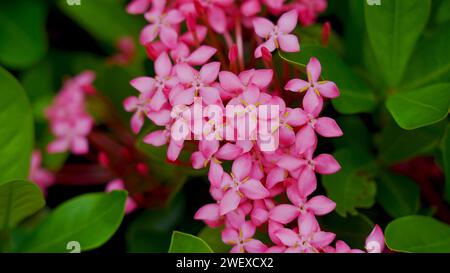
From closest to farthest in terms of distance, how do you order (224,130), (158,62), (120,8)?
(224,130) → (158,62) → (120,8)

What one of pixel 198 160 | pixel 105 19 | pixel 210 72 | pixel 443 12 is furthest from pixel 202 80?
pixel 105 19

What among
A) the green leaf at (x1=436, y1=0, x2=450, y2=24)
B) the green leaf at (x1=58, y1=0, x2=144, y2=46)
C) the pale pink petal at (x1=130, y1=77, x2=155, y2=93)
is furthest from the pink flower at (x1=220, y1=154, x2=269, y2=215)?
the green leaf at (x1=58, y1=0, x2=144, y2=46)

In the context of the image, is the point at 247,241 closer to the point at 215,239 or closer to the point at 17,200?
the point at 215,239

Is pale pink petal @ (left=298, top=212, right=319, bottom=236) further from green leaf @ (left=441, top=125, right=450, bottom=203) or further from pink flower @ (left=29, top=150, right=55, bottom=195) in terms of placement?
pink flower @ (left=29, top=150, right=55, bottom=195)

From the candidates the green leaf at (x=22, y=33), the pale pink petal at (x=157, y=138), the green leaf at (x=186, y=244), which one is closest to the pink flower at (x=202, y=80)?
the pale pink petal at (x=157, y=138)

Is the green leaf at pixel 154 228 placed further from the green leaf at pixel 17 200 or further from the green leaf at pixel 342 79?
the green leaf at pixel 342 79
